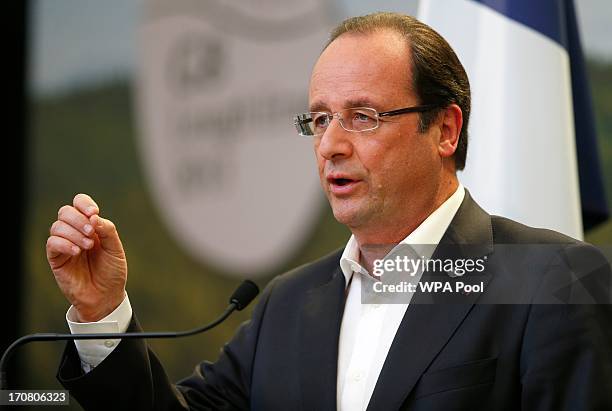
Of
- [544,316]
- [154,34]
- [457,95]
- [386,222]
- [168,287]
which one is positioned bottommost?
[168,287]

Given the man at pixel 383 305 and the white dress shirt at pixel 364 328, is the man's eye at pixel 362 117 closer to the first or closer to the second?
the man at pixel 383 305

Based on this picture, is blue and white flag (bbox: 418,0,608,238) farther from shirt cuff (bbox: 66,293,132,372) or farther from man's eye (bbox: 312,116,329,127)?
shirt cuff (bbox: 66,293,132,372)

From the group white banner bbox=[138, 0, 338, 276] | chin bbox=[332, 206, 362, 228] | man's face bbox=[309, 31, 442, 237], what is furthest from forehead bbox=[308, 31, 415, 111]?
white banner bbox=[138, 0, 338, 276]

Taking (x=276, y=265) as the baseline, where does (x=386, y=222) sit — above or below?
above

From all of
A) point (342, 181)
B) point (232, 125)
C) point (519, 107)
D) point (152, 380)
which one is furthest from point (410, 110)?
point (232, 125)

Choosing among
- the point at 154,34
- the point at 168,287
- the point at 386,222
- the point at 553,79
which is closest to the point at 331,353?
the point at 386,222

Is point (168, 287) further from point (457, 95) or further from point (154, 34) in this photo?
point (457, 95)

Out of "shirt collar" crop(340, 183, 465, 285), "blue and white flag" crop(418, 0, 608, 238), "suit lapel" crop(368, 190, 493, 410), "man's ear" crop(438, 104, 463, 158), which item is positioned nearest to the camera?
"suit lapel" crop(368, 190, 493, 410)

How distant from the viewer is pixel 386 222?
2205mm

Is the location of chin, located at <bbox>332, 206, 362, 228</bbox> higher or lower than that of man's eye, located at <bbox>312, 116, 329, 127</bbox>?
lower

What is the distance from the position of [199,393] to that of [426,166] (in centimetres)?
79

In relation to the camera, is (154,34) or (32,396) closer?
(32,396)

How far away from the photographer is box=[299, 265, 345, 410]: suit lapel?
211 centimetres

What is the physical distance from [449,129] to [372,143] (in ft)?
0.81
